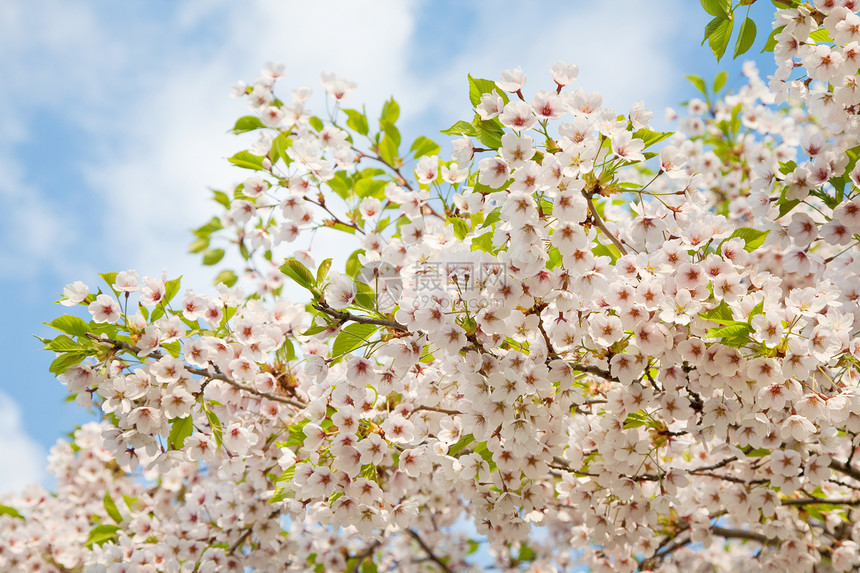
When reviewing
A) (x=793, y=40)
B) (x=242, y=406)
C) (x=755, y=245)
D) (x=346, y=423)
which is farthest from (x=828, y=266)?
(x=242, y=406)

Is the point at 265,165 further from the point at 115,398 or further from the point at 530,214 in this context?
the point at 530,214

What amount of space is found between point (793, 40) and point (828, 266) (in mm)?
1532

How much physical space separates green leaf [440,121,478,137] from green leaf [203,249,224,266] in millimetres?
3271

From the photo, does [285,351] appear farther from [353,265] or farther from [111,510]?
[111,510]

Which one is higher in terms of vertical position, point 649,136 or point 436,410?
point 649,136

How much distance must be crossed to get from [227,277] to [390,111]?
2.03 metres

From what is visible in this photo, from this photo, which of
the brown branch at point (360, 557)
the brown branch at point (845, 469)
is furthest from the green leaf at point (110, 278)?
the brown branch at point (845, 469)

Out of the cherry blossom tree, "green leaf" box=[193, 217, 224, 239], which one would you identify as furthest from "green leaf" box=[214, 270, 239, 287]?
the cherry blossom tree

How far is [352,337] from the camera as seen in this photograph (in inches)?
105

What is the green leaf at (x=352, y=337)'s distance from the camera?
2.64m

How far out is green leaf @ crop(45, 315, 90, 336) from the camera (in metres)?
2.93

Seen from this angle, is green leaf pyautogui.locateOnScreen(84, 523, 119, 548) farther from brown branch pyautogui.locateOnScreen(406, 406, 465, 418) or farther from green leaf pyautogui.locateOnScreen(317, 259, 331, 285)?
green leaf pyautogui.locateOnScreen(317, 259, 331, 285)

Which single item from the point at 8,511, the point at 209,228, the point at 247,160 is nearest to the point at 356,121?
the point at 247,160

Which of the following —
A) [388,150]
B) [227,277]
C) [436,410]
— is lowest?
[436,410]
